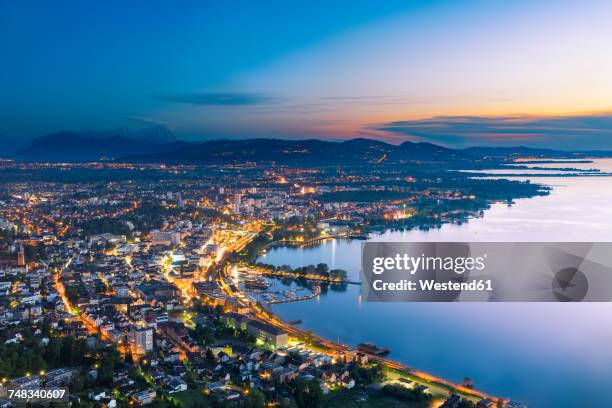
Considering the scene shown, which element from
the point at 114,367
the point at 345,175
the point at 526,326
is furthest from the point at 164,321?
the point at 345,175

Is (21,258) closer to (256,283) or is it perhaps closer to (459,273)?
(256,283)

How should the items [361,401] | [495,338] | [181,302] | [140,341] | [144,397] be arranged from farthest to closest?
[181,302]
[495,338]
[140,341]
[361,401]
[144,397]

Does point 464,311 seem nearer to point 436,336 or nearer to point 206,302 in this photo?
point 436,336

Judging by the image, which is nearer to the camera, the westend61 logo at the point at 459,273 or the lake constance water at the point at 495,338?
the westend61 logo at the point at 459,273

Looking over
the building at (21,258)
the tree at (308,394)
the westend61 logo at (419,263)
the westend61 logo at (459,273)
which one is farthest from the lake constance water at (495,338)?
the building at (21,258)

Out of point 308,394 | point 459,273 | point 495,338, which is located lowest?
point 495,338

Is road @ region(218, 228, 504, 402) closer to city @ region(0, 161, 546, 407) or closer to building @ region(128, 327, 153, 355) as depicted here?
city @ region(0, 161, 546, 407)

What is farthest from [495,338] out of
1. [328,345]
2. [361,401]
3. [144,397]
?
[144,397]

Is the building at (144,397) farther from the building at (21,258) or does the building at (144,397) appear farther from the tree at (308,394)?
the building at (21,258)
